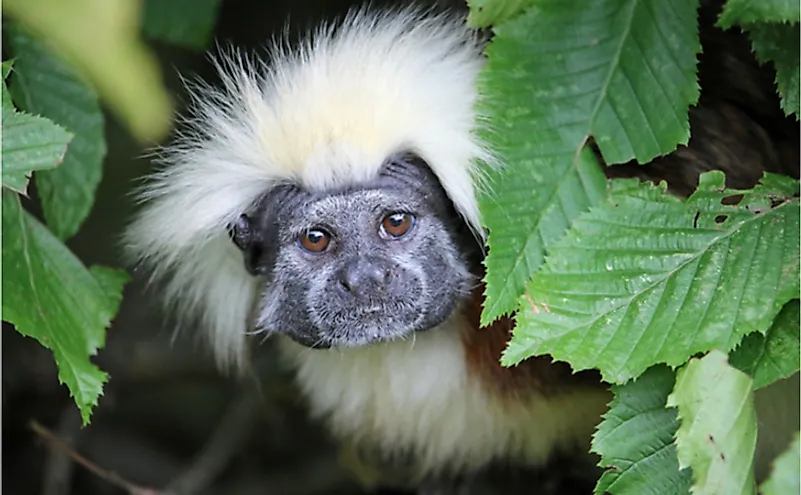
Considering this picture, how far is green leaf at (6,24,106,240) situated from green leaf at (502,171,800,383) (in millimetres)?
1182

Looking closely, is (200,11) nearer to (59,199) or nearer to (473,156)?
(59,199)

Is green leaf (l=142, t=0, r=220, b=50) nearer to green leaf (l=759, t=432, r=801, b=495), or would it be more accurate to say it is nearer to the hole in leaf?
the hole in leaf

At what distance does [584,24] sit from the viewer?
2201mm

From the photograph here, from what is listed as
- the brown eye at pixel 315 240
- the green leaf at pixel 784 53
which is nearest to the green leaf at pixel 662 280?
the green leaf at pixel 784 53

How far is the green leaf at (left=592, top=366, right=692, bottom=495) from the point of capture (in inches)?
79.5

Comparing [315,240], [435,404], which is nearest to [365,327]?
[315,240]

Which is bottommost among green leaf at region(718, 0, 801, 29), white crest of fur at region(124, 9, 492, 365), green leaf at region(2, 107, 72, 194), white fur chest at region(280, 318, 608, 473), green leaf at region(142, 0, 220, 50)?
white fur chest at region(280, 318, 608, 473)

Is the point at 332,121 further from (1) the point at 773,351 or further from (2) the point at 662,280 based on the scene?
(1) the point at 773,351

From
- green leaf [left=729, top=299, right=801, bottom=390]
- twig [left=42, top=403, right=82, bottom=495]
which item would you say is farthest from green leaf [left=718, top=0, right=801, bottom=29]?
twig [left=42, top=403, right=82, bottom=495]

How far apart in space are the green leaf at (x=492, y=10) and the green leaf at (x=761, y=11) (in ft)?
1.44

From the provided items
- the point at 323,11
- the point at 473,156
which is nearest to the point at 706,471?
the point at 473,156

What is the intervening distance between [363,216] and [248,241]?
1.25 ft

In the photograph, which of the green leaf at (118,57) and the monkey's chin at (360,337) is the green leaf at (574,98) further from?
the green leaf at (118,57)

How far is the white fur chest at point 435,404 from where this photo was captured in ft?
9.29
